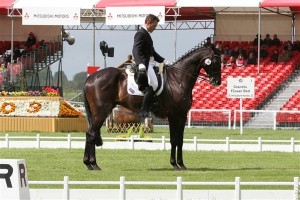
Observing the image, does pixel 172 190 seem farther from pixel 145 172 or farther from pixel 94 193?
pixel 145 172

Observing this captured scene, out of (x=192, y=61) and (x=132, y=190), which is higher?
(x=192, y=61)

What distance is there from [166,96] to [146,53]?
1.19 metres

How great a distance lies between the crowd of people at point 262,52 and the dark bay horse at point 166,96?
3054 centimetres

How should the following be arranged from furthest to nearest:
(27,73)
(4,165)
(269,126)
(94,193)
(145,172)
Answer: (27,73) → (269,126) → (145,172) → (94,193) → (4,165)

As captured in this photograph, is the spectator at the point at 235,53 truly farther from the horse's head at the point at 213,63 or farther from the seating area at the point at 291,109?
the horse's head at the point at 213,63

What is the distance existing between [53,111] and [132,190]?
26294mm

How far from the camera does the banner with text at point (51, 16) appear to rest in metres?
56.5

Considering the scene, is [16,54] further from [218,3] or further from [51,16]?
[218,3]

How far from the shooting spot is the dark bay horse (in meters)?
26.1

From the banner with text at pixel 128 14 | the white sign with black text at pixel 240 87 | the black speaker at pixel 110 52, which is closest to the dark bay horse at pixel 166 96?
the white sign with black text at pixel 240 87

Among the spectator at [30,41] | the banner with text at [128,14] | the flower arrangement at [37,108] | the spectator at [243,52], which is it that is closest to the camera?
the flower arrangement at [37,108]

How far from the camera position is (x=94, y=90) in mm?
26438

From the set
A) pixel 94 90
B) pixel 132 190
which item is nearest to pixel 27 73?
pixel 94 90

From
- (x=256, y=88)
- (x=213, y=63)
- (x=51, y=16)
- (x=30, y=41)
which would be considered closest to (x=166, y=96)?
(x=213, y=63)
